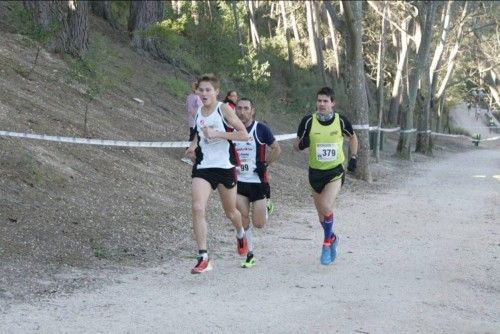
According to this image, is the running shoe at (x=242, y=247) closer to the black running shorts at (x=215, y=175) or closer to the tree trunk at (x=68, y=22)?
the black running shorts at (x=215, y=175)

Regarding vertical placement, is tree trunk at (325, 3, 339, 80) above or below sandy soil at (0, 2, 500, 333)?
above

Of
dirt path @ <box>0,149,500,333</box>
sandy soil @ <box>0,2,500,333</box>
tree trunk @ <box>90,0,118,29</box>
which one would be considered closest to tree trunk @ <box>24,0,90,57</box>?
sandy soil @ <box>0,2,500,333</box>

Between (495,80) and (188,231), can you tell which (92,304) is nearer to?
(188,231)

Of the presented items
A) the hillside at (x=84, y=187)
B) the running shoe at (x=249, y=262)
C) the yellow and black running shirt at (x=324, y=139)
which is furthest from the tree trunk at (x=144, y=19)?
the running shoe at (x=249, y=262)

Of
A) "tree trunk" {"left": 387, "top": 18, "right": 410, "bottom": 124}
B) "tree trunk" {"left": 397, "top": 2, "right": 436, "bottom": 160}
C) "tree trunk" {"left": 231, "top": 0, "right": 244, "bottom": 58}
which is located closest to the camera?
"tree trunk" {"left": 397, "top": 2, "right": 436, "bottom": 160}

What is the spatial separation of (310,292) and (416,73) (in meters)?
23.4

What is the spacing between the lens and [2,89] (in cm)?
1387

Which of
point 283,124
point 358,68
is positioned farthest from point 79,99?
point 283,124

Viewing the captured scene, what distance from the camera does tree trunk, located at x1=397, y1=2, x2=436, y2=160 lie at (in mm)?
28938

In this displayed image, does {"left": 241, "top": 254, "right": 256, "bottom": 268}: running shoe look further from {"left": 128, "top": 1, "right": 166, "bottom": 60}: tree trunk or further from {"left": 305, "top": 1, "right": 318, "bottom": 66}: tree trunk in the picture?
{"left": 305, "top": 1, "right": 318, "bottom": 66}: tree trunk

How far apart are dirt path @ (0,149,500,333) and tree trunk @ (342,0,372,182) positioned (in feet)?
26.3

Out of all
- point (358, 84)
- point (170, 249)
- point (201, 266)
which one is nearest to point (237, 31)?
point (358, 84)

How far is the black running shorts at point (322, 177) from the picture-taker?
948 centimetres

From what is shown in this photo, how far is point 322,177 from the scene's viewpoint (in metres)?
9.49
